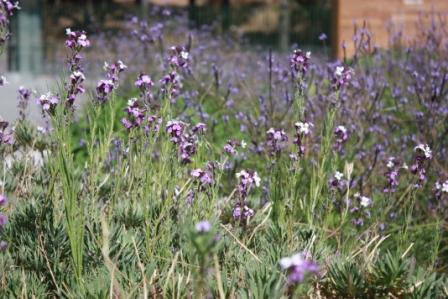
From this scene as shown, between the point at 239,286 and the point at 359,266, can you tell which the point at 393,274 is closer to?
the point at 359,266

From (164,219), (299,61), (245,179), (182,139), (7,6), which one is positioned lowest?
(164,219)

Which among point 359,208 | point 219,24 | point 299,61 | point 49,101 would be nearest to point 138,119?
point 49,101

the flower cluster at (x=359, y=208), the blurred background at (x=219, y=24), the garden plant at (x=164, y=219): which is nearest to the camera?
the garden plant at (x=164, y=219)

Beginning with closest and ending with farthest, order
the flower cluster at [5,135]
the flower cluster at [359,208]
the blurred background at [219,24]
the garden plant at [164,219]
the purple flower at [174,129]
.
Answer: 1. the garden plant at [164,219]
2. the purple flower at [174,129]
3. the flower cluster at [5,135]
4. the flower cluster at [359,208]
5. the blurred background at [219,24]

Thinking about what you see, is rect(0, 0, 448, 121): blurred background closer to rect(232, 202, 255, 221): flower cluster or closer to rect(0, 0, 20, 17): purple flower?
rect(0, 0, 20, 17): purple flower

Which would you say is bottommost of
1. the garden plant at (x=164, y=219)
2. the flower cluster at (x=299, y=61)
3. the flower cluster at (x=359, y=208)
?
the flower cluster at (x=359, y=208)

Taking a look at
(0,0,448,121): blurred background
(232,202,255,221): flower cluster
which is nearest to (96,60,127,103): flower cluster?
(232,202,255,221): flower cluster

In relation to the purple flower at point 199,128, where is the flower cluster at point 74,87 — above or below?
above

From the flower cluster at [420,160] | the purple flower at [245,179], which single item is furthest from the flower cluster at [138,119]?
the flower cluster at [420,160]

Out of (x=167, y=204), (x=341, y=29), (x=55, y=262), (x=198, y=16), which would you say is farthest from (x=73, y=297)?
(x=198, y=16)

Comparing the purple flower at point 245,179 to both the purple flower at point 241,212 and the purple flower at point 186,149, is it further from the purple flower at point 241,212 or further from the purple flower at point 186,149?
the purple flower at point 186,149

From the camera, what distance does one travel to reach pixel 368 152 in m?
5.96

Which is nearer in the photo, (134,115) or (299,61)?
(134,115)

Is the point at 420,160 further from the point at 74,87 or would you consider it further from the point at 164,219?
the point at 74,87
